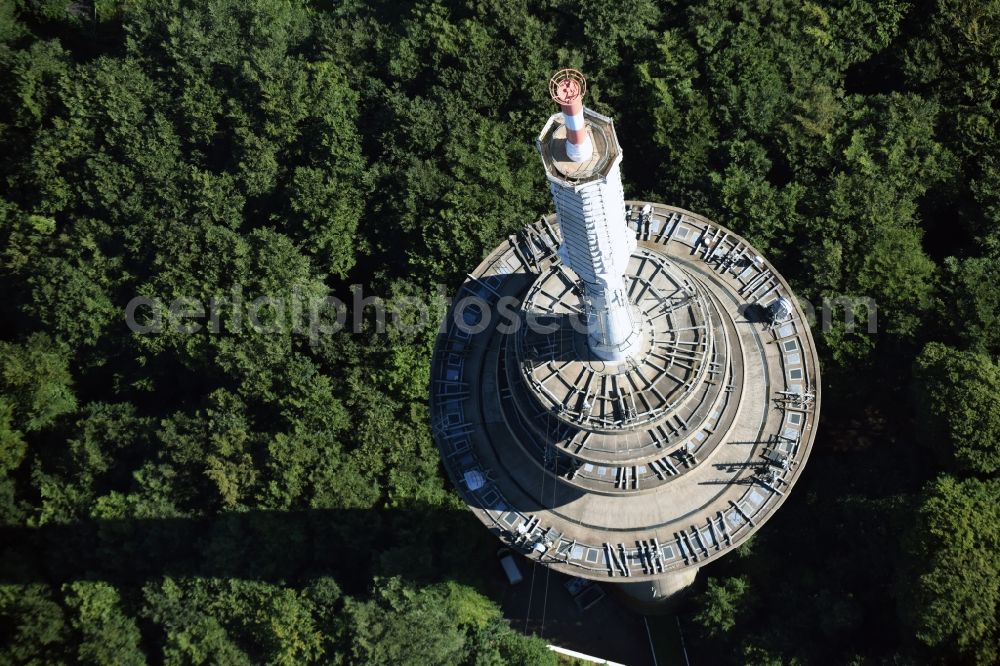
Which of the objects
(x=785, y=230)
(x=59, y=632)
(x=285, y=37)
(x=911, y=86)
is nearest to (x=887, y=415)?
(x=785, y=230)

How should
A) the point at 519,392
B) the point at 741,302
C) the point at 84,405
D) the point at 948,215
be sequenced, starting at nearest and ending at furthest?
the point at 519,392 → the point at 741,302 → the point at 948,215 → the point at 84,405

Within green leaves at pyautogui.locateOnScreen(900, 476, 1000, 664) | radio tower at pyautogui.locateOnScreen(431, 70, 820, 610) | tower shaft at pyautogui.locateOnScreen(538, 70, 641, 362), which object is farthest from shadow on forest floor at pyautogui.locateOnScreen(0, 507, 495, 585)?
green leaves at pyautogui.locateOnScreen(900, 476, 1000, 664)

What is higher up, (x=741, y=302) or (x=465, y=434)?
(x=741, y=302)

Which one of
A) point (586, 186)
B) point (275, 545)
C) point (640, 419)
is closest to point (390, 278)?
point (275, 545)

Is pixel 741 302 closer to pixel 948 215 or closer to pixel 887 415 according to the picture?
pixel 887 415

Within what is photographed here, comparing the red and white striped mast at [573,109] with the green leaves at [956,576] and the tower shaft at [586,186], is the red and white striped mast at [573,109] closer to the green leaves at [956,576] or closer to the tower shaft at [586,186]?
the tower shaft at [586,186]

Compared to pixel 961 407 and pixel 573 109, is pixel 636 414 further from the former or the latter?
pixel 961 407
